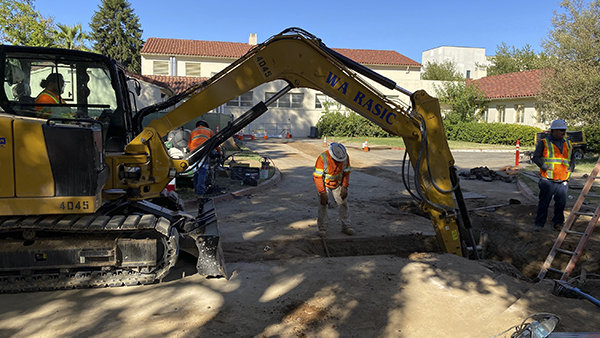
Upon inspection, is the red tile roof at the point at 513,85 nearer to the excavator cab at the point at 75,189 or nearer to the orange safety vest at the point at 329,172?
the orange safety vest at the point at 329,172

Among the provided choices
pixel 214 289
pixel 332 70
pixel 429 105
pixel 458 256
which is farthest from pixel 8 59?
pixel 458 256

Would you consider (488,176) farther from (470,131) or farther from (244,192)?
(470,131)

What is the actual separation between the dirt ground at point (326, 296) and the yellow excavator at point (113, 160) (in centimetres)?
35

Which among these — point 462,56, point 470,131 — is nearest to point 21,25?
point 470,131

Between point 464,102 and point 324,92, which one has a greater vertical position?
point 464,102

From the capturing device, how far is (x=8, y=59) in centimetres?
497

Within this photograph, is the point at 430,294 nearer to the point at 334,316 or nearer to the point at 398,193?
the point at 334,316

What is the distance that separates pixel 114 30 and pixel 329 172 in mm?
52105

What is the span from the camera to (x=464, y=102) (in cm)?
3388

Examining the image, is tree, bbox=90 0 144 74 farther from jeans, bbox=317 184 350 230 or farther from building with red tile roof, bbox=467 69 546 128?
jeans, bbox=317 184 350 230

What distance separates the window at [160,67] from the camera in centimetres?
3909

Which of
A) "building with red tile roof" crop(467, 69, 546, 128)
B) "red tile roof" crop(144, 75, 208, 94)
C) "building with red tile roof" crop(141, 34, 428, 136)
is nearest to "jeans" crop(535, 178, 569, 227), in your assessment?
"red tile roof" crop(144, 75, 208, 94)

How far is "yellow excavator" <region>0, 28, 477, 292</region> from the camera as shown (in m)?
4.32

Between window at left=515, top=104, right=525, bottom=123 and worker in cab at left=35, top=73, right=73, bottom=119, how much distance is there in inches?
1262
